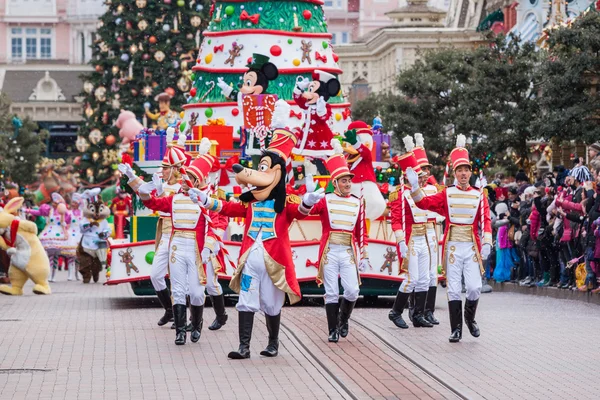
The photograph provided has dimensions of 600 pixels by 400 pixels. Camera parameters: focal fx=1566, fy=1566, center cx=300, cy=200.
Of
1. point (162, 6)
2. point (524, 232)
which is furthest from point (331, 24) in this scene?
point (524, 232)

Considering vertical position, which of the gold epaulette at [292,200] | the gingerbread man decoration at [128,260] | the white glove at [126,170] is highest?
the white glove at [126,170]

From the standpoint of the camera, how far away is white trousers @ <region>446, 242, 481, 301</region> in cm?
1498

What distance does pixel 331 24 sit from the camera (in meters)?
104

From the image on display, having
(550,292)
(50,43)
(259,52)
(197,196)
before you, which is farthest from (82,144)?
(50,43)

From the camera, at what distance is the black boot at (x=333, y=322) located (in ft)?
48.2

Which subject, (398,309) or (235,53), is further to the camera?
(235,53)

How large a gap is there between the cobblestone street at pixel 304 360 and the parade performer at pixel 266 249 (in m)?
0.41

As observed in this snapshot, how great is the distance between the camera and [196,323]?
14930mm

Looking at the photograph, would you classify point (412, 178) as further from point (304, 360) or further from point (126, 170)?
point (126, 170)

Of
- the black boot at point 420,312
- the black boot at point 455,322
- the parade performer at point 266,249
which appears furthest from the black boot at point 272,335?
the black boot at point 420,312

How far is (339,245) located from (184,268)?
1489 mm

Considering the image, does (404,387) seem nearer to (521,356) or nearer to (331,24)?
(521,356)

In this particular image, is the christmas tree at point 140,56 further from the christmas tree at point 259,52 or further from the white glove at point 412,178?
the white glove at point 412,178

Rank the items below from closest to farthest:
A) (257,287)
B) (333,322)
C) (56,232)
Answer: (257,287) → (333,322) → (56,232)
